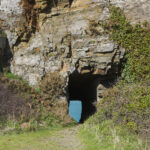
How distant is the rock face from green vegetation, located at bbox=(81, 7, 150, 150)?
52 cm

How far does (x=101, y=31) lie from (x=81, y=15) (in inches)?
61.3

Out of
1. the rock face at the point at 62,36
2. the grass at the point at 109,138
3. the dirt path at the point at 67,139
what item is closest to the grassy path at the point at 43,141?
the dirt path at the point at 67,139

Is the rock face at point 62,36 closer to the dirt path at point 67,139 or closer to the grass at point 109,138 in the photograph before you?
the dirt path at point 67,139

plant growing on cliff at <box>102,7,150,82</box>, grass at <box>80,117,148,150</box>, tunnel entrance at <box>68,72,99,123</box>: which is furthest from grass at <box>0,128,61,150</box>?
plant growing on cliff at <box>102,7,150,82</box>

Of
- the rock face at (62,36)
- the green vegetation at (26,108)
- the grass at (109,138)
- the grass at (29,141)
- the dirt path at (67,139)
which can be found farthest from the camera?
the rock face at (62,36)

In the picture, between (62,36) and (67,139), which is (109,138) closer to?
(67,139)

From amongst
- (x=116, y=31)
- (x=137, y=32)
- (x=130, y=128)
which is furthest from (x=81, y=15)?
(x=130, y=128)

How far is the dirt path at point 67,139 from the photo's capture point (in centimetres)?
651

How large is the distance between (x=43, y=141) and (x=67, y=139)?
3.17ft

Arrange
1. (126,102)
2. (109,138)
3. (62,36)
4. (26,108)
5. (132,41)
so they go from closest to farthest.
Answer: (109,138)
(126,102)
(26,108)
(132,41)
(62,36)

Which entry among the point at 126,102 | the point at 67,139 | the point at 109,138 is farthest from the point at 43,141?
the point at 126,102

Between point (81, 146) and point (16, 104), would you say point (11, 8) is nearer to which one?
point (16, 104)

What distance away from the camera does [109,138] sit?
664 centimetres

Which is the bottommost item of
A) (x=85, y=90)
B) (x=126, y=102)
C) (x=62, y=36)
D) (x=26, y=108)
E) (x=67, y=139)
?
(x=85, y=90)
